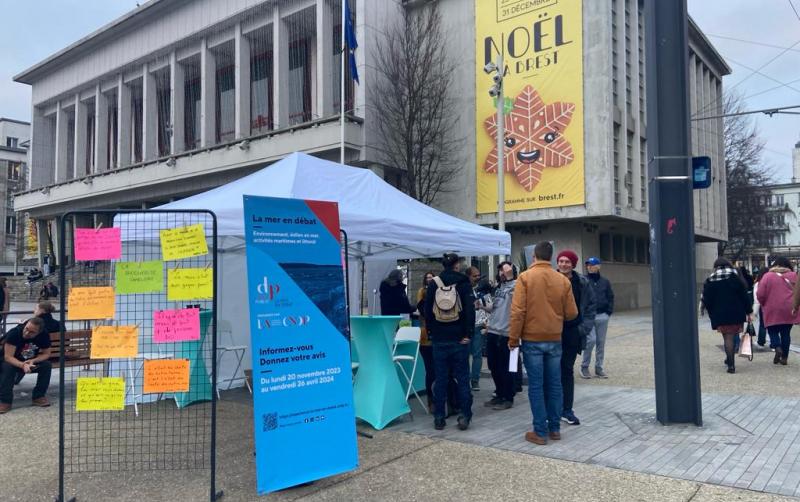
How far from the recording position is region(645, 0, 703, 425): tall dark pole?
6.26m

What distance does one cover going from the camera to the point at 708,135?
1374 inches

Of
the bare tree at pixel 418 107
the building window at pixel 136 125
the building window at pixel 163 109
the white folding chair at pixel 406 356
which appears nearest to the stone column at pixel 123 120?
the building window at pixel 136 125

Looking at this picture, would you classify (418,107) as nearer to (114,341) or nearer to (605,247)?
(605,247)

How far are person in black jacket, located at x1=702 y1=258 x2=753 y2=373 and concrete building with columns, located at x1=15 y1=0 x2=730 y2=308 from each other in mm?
11979

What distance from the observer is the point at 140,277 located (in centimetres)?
442

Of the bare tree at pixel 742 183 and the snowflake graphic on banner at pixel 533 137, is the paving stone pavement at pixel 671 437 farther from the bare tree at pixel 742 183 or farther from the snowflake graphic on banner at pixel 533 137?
the bare tree at pixel 742 183

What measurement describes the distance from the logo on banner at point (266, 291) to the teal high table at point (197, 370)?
10.7ft

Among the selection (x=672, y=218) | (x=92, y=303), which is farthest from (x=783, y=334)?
(x=92, y=303)

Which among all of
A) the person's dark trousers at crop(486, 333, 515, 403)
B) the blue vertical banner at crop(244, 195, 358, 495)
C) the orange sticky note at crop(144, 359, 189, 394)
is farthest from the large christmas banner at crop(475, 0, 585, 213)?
the orange sticky note at crop(144, 359, 189, 394)

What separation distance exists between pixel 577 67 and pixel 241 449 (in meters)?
19.8

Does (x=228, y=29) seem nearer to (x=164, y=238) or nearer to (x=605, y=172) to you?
(x=605, y=172)

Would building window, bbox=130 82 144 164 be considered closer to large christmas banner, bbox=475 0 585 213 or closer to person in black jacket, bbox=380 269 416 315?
large christmas banner, bbox=475 0 585 213

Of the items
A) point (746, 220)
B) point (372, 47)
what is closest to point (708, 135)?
point (746, 220)

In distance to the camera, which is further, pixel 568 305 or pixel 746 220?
pixel 746 220
